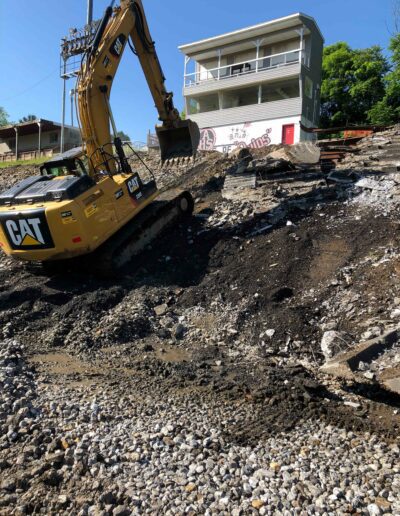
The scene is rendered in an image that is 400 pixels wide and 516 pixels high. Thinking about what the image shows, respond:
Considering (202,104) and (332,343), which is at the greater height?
(202,104)

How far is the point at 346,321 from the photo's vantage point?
5.66 m

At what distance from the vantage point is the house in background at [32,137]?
1383 inches

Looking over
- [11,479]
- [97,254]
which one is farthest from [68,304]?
Result: [11,479]

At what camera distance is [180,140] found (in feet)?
33.7

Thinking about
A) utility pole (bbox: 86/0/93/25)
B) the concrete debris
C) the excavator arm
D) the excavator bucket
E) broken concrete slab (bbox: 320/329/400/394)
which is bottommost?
the concrete debris

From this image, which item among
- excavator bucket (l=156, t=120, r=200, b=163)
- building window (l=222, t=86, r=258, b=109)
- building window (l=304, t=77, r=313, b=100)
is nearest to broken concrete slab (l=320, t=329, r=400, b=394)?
excavator bucket (l=156, t=120, r=200, b=163)

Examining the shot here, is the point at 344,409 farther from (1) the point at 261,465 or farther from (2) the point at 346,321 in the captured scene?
(2) the point at 346,321

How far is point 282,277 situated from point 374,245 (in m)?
1.60

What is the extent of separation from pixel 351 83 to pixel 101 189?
28.2 m

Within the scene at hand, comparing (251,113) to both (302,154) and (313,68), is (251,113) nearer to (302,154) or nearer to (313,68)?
(313,68)

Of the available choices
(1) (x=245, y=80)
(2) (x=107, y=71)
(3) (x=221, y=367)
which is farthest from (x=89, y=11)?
(3) (x=221, y=367)

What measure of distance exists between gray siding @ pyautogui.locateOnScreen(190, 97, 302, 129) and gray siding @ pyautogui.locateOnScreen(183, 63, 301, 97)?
1.69 metres

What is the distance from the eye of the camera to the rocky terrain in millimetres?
3062

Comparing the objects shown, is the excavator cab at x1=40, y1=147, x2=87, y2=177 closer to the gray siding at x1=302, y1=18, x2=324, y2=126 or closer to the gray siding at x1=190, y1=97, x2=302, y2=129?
the gray siding at x1=190, y1=97, x2=302, y2=129
